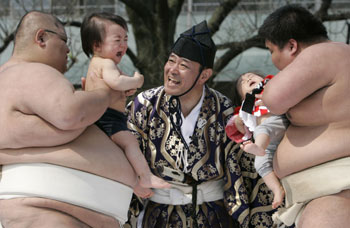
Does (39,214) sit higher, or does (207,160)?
(39,214)

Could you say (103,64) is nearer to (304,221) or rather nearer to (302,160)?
(302,160)

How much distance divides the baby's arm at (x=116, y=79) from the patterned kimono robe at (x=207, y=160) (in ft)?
1.88

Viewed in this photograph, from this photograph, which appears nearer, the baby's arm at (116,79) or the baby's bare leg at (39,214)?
the baby's bare leg at (39,214)

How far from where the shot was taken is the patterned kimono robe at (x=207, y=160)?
110 inches

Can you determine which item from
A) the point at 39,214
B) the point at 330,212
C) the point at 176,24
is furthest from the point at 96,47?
the point at 176,24

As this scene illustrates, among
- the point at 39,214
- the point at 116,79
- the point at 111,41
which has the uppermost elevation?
the point at 111,41

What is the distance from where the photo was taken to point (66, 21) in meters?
6.20

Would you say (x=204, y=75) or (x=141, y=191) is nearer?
(x=141, y=191)

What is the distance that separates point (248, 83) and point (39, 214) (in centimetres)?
158

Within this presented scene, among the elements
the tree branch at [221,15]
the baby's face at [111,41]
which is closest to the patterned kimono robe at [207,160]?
the baby's face at [111,41]

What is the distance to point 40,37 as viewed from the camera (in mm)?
2104

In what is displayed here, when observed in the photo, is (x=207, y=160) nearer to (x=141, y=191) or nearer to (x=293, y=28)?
(x=141, y=191)

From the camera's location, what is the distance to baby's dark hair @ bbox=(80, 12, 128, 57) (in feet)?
7.83

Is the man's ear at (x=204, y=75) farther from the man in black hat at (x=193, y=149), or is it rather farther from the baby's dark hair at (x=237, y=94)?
the baby's dark hair at (x=237, y=94)
